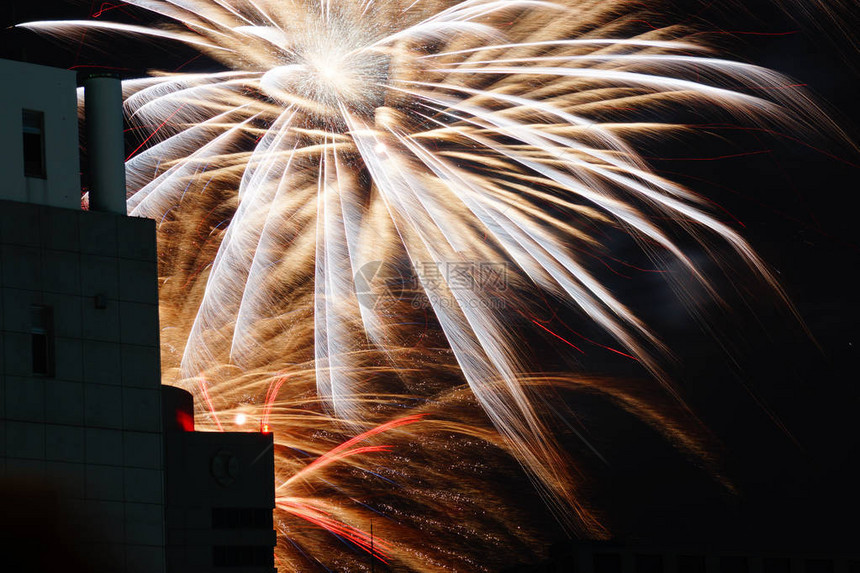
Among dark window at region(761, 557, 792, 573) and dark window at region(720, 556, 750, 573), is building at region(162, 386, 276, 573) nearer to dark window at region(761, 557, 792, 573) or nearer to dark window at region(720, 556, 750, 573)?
dark window at region(720, 556, 750, 573)

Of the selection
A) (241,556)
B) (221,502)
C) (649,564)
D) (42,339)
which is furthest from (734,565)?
(42,339)

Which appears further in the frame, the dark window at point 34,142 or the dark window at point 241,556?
the dark window at point 241,556

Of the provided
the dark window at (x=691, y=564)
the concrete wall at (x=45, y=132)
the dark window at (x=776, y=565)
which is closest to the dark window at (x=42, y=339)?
the concrete wall at (x=45, y=132)

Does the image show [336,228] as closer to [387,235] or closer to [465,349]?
[387,235]

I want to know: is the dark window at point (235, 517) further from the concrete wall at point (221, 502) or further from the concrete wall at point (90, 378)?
the concrete wall at point (90, 378)

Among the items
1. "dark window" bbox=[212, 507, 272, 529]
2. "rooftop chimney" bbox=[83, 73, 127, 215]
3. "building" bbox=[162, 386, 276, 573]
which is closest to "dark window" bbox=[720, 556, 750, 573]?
"building" bbox=[162, 386, 276, 573]
